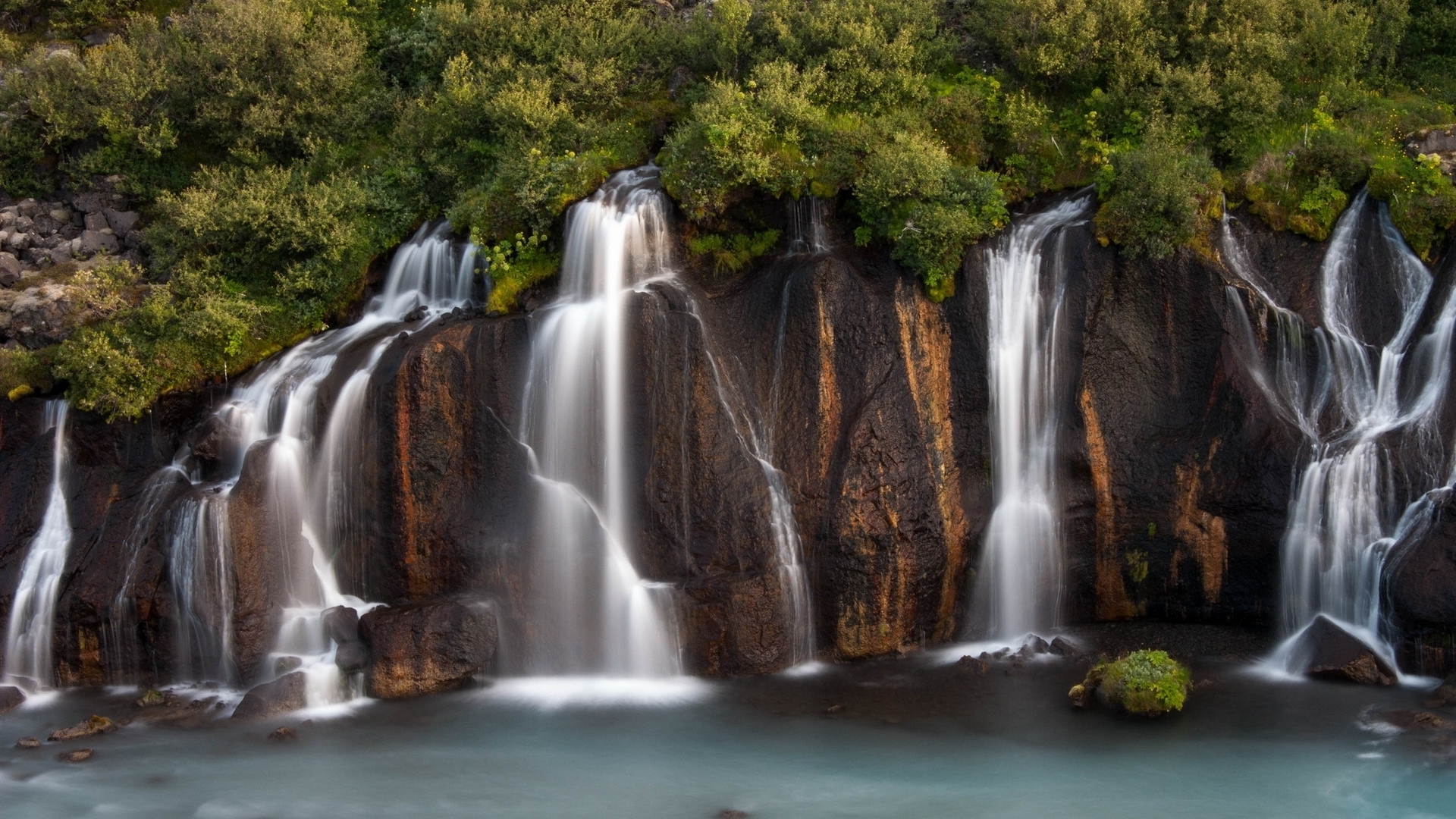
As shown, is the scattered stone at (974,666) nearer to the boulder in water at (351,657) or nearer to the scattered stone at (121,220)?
the boulder in water at (351,657)

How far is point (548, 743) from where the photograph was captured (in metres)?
14.6

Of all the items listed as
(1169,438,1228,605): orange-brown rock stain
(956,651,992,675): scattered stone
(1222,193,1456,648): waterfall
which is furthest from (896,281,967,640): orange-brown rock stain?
(1222,193,1456,648): waterfall

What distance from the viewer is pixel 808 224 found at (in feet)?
60.5

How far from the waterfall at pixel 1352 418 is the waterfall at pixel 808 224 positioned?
233 inches

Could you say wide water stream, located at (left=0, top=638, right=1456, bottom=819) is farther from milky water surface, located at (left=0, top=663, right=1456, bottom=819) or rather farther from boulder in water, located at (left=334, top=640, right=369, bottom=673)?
boulder in water, located at (left=334, top=640, right=369, bottom=673)

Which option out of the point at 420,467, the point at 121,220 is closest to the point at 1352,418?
the point at 420,467

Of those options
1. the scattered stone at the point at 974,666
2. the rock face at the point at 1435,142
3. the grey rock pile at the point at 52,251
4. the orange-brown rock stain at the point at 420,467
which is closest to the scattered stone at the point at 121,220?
the grey rock pile at the point at 52,251

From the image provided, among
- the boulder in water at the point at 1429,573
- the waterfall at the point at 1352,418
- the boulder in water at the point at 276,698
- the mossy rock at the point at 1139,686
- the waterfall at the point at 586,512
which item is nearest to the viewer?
the mossy rock at the point at 1139,686

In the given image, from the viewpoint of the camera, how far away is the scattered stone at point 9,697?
1580 centimetres

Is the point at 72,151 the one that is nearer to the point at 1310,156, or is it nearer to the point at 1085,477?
the point at 1085,477

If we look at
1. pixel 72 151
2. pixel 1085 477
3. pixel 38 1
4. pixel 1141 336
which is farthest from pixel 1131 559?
pixel 38 1

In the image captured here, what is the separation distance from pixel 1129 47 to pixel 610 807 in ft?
47.9

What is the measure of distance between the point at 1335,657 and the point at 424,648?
1171cm

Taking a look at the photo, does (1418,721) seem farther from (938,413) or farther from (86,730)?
(86,730)
